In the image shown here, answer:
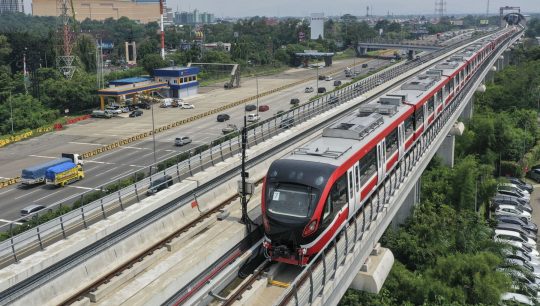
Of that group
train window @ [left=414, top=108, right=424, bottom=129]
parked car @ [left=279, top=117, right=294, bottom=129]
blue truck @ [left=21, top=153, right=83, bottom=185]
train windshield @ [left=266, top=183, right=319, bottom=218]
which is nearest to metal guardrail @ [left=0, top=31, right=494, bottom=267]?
parked car @ [left=279, top=117, right=294, bottom=129]

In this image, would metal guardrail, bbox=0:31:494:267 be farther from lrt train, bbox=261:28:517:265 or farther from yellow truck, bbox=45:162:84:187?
yellow truck, bbox=45:162:84:187

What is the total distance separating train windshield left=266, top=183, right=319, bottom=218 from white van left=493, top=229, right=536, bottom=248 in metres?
18.0

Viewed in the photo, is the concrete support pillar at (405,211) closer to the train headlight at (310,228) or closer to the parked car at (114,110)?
the train headlight at (310,228)

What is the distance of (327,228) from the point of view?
14242mm

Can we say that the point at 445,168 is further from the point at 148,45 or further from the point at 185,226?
the point at 148,45

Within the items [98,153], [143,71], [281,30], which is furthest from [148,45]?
[98,153]

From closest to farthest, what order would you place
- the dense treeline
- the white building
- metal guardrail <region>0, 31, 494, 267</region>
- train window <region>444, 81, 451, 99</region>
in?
metal guardrail <region>0, 31, 494, 267</region> → the dense treeline → train window <region>444, 81, 451, 99</region> → the white building

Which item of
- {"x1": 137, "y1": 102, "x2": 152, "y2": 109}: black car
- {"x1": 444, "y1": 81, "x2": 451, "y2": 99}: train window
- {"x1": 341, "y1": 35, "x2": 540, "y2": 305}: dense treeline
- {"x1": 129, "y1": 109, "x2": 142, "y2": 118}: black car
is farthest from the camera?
{"x1": 137, "y1": 102, "x2": 152, "y2": 109}: black car

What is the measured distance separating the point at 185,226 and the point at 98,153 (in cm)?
3242

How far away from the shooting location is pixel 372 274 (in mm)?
16922

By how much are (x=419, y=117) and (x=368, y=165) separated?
9979 millimetres

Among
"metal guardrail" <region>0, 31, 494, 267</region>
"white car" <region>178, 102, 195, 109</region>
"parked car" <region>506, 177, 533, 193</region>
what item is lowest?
"parked car" <region>506, 177, 533, 193</region>

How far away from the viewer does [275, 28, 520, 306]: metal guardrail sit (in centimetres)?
1211

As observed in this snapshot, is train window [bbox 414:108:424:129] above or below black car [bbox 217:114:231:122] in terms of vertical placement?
above
